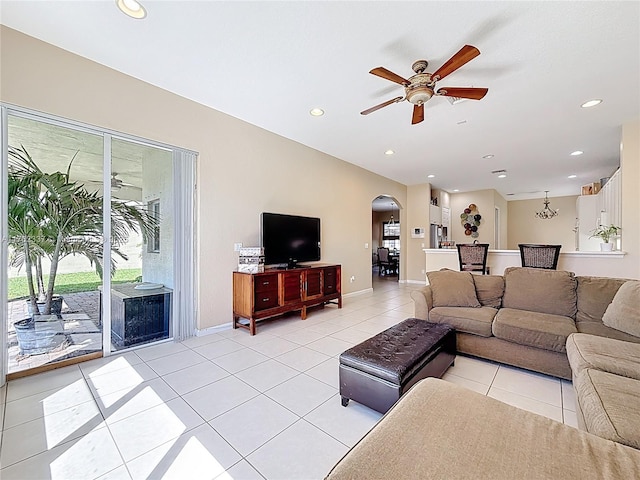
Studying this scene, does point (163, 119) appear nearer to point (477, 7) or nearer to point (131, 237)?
point (131, 237)

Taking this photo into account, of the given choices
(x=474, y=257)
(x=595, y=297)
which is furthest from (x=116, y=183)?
(x=474, y=257)

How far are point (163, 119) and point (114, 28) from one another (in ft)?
3.35

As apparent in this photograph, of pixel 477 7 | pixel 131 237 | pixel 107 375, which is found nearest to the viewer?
pixel 477 7

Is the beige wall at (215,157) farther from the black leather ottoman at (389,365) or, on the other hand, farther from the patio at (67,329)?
the black leather ottoman at (389,365)

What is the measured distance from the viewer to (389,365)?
1880 mm

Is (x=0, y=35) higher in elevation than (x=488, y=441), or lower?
higher

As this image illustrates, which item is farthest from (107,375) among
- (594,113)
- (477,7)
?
(594,113)

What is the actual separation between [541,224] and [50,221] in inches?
536

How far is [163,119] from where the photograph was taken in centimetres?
326

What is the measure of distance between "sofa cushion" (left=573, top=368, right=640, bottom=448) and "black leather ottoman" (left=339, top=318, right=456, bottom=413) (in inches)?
34.3

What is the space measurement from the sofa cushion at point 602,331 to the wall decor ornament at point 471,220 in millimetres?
7230

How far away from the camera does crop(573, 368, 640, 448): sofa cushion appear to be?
44.3 inches

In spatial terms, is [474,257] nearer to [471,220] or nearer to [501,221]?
[471,220]

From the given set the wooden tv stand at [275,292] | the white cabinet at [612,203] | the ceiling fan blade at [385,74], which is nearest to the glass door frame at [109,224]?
the wooden tv stand at [275,292]
